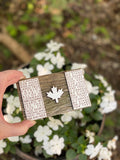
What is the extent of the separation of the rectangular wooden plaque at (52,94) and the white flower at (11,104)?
1.09 feet

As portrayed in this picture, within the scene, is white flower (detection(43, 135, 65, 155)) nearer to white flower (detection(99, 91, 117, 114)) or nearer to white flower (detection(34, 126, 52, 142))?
white flower (detection(34, 126, 52, 142))

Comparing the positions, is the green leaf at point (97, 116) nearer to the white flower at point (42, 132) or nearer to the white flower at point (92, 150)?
the white flower at point (92, 150)

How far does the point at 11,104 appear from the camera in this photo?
157cm

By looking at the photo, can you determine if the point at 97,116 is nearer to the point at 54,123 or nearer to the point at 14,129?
the point at 54,123

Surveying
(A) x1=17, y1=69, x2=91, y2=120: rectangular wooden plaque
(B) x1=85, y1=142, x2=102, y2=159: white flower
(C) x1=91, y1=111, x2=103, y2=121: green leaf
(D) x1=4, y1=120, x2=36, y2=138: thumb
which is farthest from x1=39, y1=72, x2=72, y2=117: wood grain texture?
(C) x1=91, y1=111, x2=103, y2=121: green leaf

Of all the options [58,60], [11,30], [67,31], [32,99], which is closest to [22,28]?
[11,30]

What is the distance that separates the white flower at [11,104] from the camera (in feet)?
5.13

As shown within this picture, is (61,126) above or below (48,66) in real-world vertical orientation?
below

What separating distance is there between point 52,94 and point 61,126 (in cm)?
43

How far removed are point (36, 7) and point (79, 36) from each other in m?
0.75

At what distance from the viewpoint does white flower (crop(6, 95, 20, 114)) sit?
1.57 meters

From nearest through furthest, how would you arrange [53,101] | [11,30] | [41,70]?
[53,101] < [41,70] < [11,30]

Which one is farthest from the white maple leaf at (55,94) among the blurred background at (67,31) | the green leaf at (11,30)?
the green leaf at (11,30)

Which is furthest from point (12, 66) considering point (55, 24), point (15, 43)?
point (55, 24)
